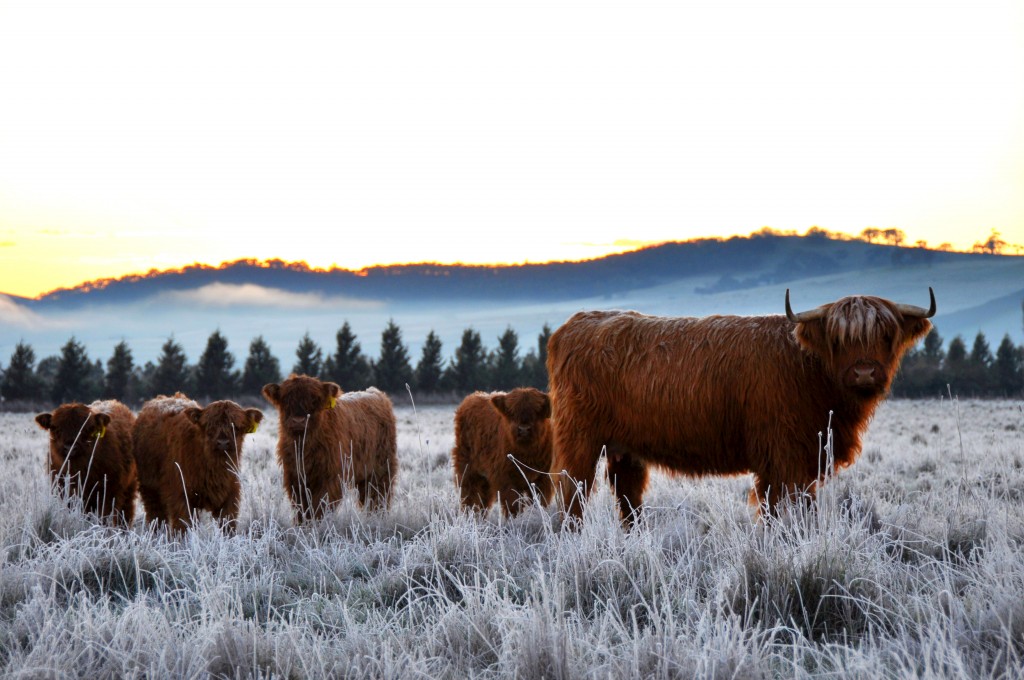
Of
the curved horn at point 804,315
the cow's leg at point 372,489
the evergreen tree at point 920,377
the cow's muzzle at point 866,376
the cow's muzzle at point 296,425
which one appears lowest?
the evergreen tree at point 920,377

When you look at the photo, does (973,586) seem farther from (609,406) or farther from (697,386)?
(609,406)

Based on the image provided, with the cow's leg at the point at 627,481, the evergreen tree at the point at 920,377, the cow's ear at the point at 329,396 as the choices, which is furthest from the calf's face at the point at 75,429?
the evergreen tree at the point at 920,377

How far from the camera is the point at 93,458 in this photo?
8422 mm

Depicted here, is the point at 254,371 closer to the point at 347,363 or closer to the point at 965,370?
the point at 347,363

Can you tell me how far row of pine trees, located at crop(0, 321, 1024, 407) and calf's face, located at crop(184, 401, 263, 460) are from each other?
45.5 m

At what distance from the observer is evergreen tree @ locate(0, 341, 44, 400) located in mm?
49406

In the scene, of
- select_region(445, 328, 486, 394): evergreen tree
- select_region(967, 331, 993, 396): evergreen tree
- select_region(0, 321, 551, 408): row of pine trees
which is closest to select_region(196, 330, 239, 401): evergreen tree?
select_region(0, 321, 551, 408): row of pine trees

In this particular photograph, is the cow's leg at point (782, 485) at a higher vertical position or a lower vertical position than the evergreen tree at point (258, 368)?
higher

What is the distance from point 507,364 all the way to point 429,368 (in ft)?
18.8

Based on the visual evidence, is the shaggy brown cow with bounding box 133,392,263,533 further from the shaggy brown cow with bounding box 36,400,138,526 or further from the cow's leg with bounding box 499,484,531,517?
the cow's leg with bounding box 499,484,531,517

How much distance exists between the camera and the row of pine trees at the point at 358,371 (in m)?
Answer: 51.6

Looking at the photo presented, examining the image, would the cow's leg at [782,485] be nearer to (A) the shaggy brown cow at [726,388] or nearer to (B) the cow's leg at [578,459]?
(A) the shaggy brown cow at [726,388]

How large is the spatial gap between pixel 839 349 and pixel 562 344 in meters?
2.19

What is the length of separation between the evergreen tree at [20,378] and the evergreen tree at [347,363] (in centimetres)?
1814
